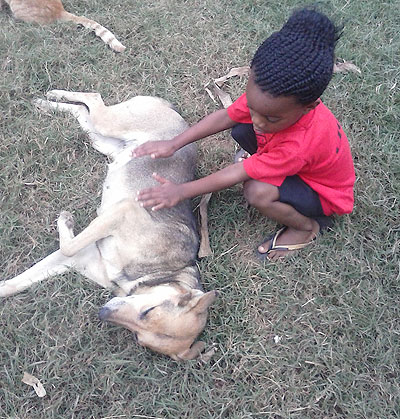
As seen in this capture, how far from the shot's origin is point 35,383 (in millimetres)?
3199

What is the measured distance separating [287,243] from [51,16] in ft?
12.2

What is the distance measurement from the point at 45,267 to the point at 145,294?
938 mm

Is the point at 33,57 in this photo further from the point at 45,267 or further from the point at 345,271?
the point at 345,271

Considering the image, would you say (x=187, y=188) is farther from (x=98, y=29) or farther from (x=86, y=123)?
(x=98, y=29)

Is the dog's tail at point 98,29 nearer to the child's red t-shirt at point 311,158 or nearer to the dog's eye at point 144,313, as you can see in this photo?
the child's red t-shirt at point 311,158

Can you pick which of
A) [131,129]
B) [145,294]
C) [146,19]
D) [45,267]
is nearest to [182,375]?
[145,294]

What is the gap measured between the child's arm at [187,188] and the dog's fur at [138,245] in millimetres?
324

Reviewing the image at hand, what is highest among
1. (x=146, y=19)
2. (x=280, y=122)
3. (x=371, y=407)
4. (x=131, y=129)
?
(x=280, y=122)

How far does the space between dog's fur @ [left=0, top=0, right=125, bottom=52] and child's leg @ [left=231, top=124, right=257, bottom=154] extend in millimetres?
1925

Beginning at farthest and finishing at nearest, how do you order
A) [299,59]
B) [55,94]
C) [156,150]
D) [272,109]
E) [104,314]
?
1. [55,94]
2. [156,150]
3. [104,314]
4. [272,109]
5. [299,59]

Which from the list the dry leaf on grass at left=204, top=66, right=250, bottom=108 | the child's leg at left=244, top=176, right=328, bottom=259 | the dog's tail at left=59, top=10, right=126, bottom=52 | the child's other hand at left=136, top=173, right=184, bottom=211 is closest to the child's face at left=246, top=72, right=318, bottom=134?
the child's leg at left=244, top=176, right=328, bottom=259

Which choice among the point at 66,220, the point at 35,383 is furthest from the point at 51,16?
the point at 35,383

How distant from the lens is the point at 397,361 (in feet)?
11.5

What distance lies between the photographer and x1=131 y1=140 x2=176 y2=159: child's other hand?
3770 millimetres
